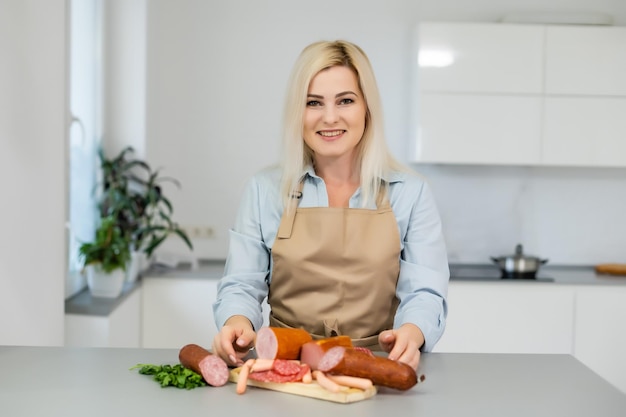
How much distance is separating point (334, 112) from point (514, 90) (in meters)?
2.52

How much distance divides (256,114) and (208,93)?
30 centimetres

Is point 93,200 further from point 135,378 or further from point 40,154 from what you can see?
point 135,378

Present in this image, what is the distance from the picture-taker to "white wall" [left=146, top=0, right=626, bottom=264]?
4797mm

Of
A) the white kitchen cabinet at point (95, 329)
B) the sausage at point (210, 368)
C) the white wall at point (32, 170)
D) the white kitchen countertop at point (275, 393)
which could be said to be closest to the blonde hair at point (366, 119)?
the white kitchen countertop at point (275, 393)

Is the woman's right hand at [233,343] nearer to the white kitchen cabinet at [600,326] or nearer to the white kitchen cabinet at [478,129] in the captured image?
the white kitchen cabinet at [478,129]

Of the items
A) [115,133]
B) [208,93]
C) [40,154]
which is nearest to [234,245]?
[40,154]

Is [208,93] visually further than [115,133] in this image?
Yes

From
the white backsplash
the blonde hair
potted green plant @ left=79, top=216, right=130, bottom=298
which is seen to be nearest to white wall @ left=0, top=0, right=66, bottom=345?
potted green plant @ left=79, top=216, right=130, bottom=298

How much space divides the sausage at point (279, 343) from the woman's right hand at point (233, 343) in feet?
0.33

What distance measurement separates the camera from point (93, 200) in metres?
4.11

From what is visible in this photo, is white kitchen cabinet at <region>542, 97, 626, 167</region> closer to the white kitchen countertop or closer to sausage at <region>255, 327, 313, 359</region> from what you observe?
the white kitchen countertop

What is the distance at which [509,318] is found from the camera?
432cm

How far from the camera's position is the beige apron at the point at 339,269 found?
7.16 ft

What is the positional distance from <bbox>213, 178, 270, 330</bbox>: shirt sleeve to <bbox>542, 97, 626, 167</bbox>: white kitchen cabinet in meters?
2.63
